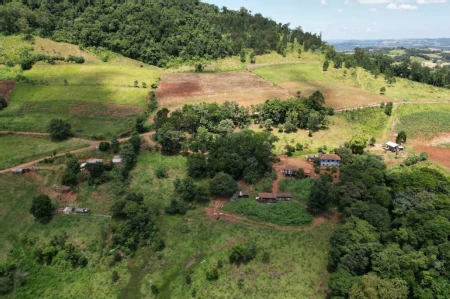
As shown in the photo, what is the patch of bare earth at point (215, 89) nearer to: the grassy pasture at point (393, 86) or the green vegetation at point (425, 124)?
the grassy pasture at point (393, 86)

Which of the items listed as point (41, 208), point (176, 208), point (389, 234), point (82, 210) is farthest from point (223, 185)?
point (41, 208)

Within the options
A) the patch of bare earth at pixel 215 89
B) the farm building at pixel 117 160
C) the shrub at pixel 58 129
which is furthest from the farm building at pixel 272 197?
the shrub at pixel 58 129

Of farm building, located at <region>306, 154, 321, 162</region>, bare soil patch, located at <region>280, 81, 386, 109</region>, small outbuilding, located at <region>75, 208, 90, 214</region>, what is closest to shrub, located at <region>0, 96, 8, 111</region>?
small outbuilding, located at <region>75, 208, 90, 214</region>

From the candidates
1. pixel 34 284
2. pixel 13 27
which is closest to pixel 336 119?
pixel 34 284

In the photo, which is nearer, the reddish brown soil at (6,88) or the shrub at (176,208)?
the shrub at (176,208)

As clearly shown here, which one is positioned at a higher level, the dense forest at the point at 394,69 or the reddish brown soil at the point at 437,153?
the dense forest at the point at 394,69
